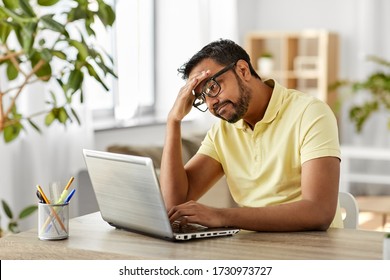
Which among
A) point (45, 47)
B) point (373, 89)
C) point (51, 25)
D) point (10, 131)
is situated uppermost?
point (51, 25)

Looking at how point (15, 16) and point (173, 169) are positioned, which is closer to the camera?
point (173, 169)

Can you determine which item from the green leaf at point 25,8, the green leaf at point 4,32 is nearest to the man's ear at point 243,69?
the green leaf at point 25,8

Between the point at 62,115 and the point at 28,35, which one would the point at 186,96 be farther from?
the point at 62,115

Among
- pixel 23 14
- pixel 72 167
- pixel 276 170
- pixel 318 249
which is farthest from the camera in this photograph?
pixel 72 167

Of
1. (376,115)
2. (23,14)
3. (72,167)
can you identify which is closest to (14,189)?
(72,167)

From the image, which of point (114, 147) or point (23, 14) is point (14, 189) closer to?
point (114, 147)

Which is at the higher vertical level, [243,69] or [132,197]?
[243,69]

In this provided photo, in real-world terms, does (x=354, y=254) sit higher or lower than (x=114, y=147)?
higher

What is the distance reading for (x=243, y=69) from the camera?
2.37 meters

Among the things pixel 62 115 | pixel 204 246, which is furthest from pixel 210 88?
pixel 62 115

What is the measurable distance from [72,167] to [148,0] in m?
1.98

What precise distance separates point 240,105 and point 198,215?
46 cm

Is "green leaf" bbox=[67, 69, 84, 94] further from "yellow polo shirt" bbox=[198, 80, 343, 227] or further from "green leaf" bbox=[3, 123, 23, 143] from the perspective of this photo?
"yellow polo shirt" bbox=[198, 80, 343, 227]

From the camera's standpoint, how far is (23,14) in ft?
8.94
